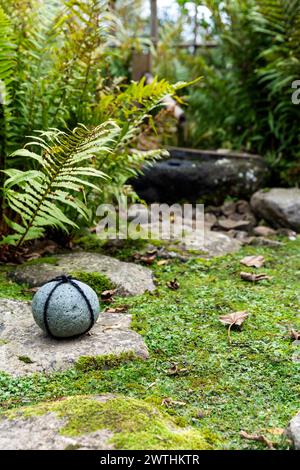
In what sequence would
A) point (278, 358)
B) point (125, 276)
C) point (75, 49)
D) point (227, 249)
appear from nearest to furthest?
point (278, 358), point (125, 276), point (75, 49), point (227, 249)

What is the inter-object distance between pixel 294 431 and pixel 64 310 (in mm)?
1220

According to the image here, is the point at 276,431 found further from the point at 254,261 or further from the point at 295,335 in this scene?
the point at 254,261

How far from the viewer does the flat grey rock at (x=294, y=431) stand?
6.91 ft

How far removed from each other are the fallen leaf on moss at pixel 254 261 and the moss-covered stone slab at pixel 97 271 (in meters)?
0.74

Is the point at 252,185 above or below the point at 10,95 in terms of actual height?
below

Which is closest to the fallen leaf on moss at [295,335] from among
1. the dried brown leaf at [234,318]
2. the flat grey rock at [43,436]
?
the dried brown leaf at [234,318]

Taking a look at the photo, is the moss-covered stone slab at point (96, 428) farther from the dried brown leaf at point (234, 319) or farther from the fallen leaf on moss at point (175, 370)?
the dried brown leaf at point (234, 319)

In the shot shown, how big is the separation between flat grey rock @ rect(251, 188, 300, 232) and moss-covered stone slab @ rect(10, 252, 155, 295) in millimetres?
1809

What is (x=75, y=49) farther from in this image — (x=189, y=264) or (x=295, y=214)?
(x=295, y=214)

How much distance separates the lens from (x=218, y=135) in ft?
23.8

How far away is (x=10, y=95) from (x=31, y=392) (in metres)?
2.26

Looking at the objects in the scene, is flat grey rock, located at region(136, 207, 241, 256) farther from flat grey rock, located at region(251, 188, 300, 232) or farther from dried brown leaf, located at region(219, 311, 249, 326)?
dried brown leaf, located at region(219, 311, 249, 326)

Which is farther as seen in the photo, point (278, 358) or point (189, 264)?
point (189, 264)
